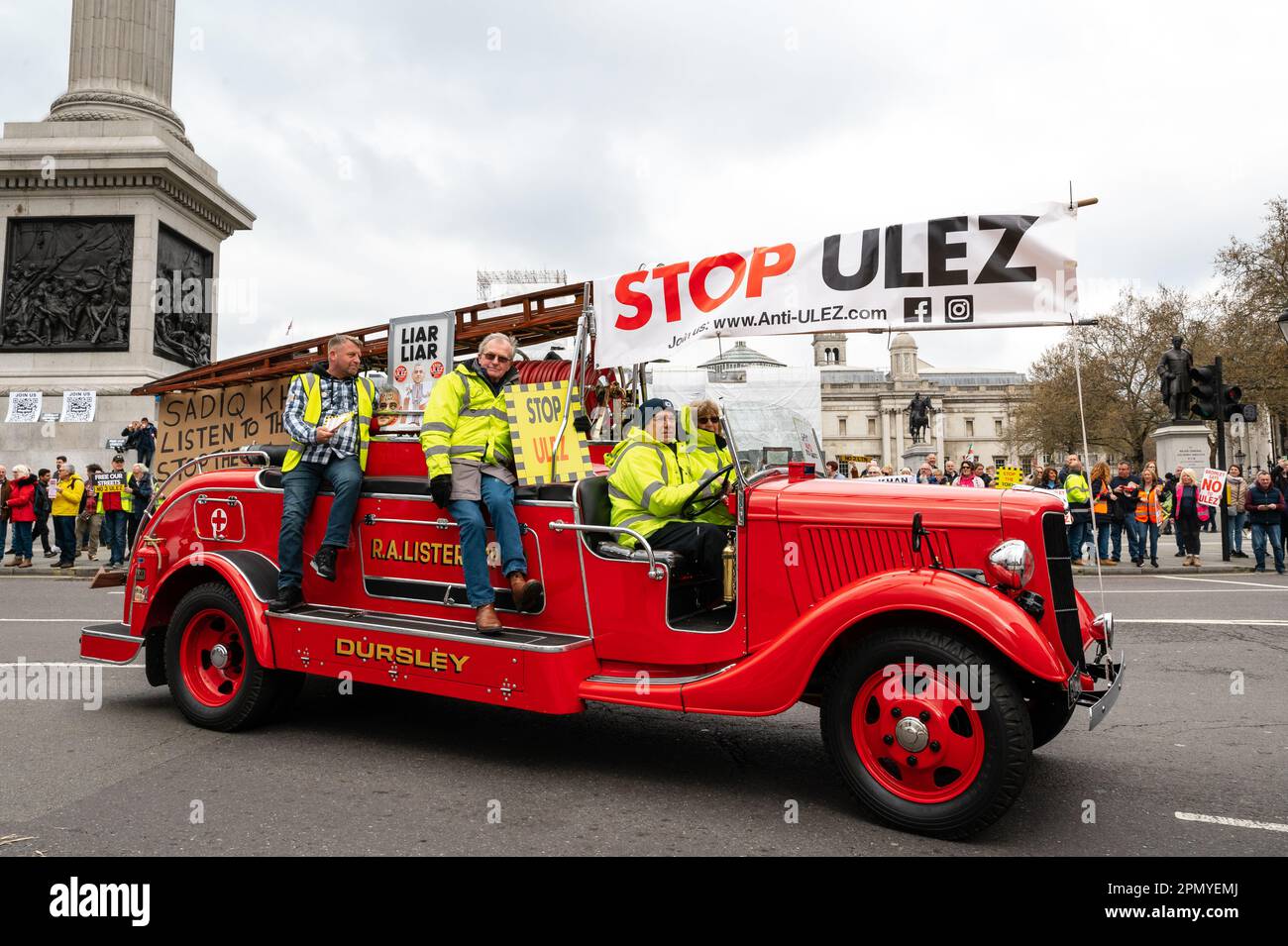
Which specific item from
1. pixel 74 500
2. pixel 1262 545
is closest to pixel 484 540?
pixel 74 500

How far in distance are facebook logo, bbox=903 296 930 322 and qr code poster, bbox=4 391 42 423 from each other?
1848cm

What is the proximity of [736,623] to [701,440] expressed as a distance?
1229 millimetres

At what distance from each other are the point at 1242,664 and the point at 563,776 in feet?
18.9

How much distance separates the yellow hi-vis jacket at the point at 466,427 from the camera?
4.82 meters

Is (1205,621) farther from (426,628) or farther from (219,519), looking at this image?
(219,519)

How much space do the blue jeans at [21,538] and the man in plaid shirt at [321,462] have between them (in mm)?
13224

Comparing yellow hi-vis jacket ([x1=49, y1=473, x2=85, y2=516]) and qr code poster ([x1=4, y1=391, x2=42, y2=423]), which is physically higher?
qr code poster ([x1=4, y1=391, x2=42, y2=423])

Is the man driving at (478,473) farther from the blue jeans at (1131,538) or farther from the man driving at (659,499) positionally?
the blue jeans at (1131,538)

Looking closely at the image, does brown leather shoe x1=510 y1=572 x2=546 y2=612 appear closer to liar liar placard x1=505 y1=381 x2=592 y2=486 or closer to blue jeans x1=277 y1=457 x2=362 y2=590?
liar liar placard x1=505 y1=381 x2=592 y2=486

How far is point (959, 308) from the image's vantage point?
4809mm

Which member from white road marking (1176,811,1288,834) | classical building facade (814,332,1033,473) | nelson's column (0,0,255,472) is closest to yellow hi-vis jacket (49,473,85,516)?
nelson's column (0,0,255,472)

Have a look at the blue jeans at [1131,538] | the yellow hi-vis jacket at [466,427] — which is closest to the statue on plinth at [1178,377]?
the blue jeans at [1131,538]

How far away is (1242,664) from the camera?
7.32m

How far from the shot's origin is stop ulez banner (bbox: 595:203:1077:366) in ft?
15.4
